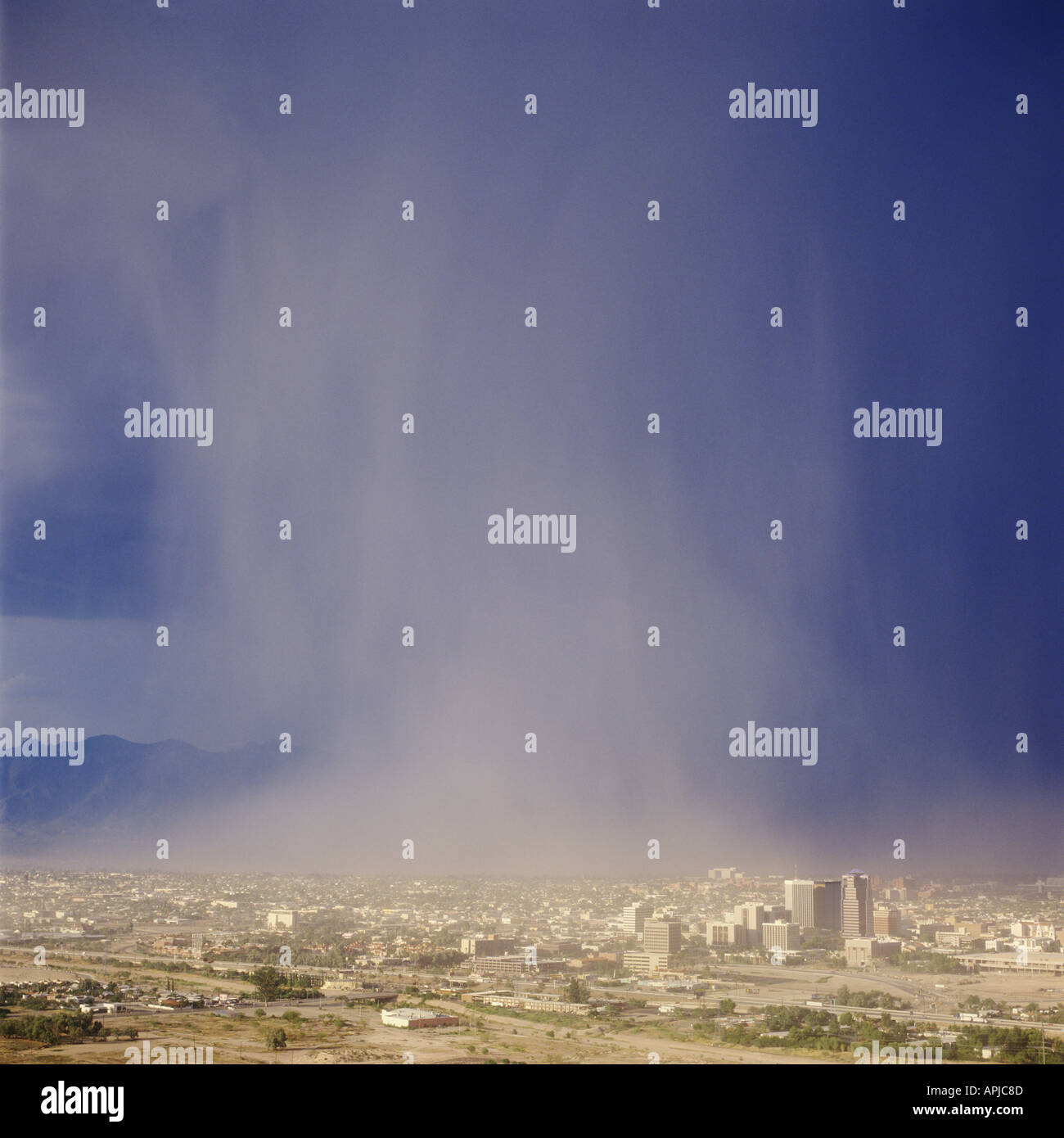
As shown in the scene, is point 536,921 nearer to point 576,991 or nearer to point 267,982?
point 576,991

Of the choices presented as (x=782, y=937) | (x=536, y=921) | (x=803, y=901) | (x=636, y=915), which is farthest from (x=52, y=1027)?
(x=803, y=901)

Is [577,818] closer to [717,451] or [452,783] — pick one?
[452,783]

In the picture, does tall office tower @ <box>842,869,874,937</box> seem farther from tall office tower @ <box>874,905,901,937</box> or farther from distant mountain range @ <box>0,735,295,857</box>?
distant mountain range @ <box>0,735,295,857</box>

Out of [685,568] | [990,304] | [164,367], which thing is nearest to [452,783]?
[685,568]

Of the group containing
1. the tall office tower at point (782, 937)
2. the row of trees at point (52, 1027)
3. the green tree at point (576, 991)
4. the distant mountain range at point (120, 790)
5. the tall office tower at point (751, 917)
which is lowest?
the row of trees at point (52, 1027)

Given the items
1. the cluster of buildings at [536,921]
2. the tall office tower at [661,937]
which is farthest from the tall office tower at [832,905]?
the tall office tower at [661,937]

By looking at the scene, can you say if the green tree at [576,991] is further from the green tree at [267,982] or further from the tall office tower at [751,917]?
the green tree at [267,982]
